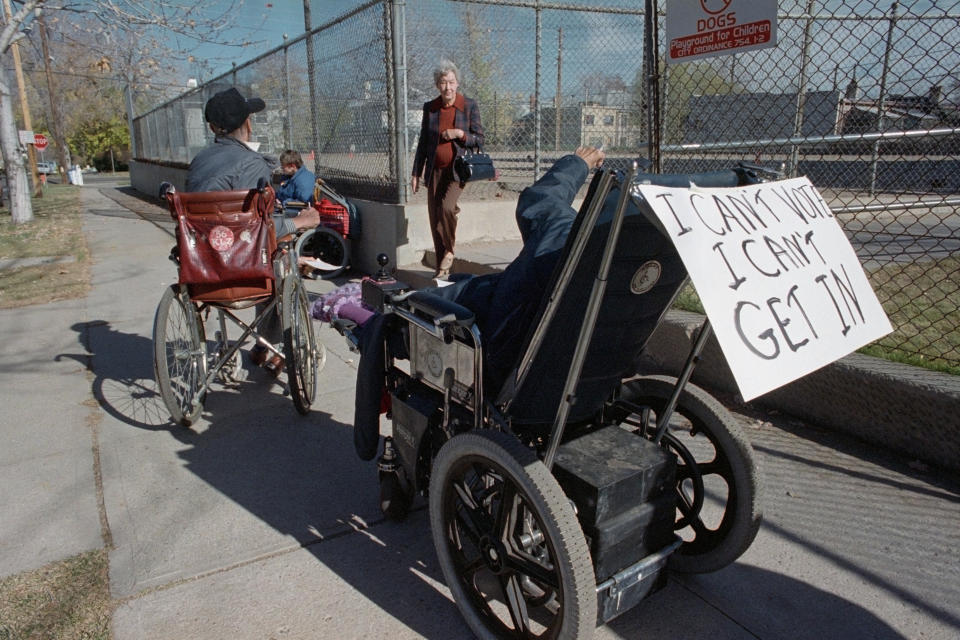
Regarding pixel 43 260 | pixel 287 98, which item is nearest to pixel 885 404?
pixel 287 98

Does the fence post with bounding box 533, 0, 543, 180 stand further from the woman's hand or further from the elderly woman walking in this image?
the woman's hand

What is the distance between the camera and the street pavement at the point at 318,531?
2.34m

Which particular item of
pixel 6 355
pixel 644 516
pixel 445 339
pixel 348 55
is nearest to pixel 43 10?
pixel 348 55

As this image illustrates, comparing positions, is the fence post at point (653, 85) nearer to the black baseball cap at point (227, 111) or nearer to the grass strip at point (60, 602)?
the black baseball cap at point (227, 111)

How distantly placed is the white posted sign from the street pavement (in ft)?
6.77

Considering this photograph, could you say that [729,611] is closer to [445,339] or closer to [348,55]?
[445,339]

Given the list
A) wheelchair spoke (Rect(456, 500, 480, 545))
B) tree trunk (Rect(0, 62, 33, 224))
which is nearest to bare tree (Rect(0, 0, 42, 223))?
tree trunk (Rect(0, 62, 33, 224))

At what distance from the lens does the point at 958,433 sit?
313cm

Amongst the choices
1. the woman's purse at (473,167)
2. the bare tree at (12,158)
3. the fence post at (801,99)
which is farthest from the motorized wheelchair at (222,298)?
the bare tree at (12,158)

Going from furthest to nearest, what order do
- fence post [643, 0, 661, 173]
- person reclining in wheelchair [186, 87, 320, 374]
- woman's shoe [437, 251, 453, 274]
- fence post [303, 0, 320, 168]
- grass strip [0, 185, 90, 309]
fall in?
fence post [303, 0, 320, 168]
grass strip [0, 185, 90, 309]
woman's shoe [437, 251, 453, 274]
person reclining in wheelchair [186, 87, 320, 374]
fence post [643, 0, 661, 173]

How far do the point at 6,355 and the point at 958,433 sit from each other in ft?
20.7

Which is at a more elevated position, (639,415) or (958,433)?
(639,415)

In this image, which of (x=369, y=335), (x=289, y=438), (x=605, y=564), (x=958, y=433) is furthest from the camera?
(x=289, y=438)

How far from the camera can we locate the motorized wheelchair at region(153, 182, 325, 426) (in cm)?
356
